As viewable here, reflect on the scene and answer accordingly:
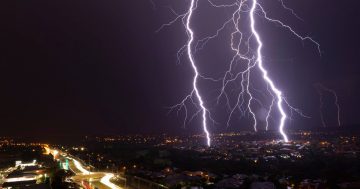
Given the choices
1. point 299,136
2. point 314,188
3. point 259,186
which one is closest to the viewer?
point 259,186

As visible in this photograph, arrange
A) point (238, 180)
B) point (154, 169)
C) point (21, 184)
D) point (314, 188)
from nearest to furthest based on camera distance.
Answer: point (21, 184) → point (314, 188) → point (238, 180) → point (154, 169)

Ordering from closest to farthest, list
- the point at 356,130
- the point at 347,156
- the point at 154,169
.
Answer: the point at 154,169, the point at 347,156, the point at 356,130

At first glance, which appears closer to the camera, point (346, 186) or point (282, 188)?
point (282, 188)

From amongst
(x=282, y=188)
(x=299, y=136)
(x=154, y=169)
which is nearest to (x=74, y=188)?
(x=282, y=188)

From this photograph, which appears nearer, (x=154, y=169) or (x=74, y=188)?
(x=74, y=188)

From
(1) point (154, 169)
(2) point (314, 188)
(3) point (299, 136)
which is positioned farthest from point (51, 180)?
(3) point (299, 136)

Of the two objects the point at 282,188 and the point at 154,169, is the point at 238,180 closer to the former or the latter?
the point at 282,188

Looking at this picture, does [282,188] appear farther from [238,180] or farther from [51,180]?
[51,180]

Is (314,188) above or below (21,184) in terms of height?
below

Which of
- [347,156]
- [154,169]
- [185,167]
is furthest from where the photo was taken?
[347,156]
